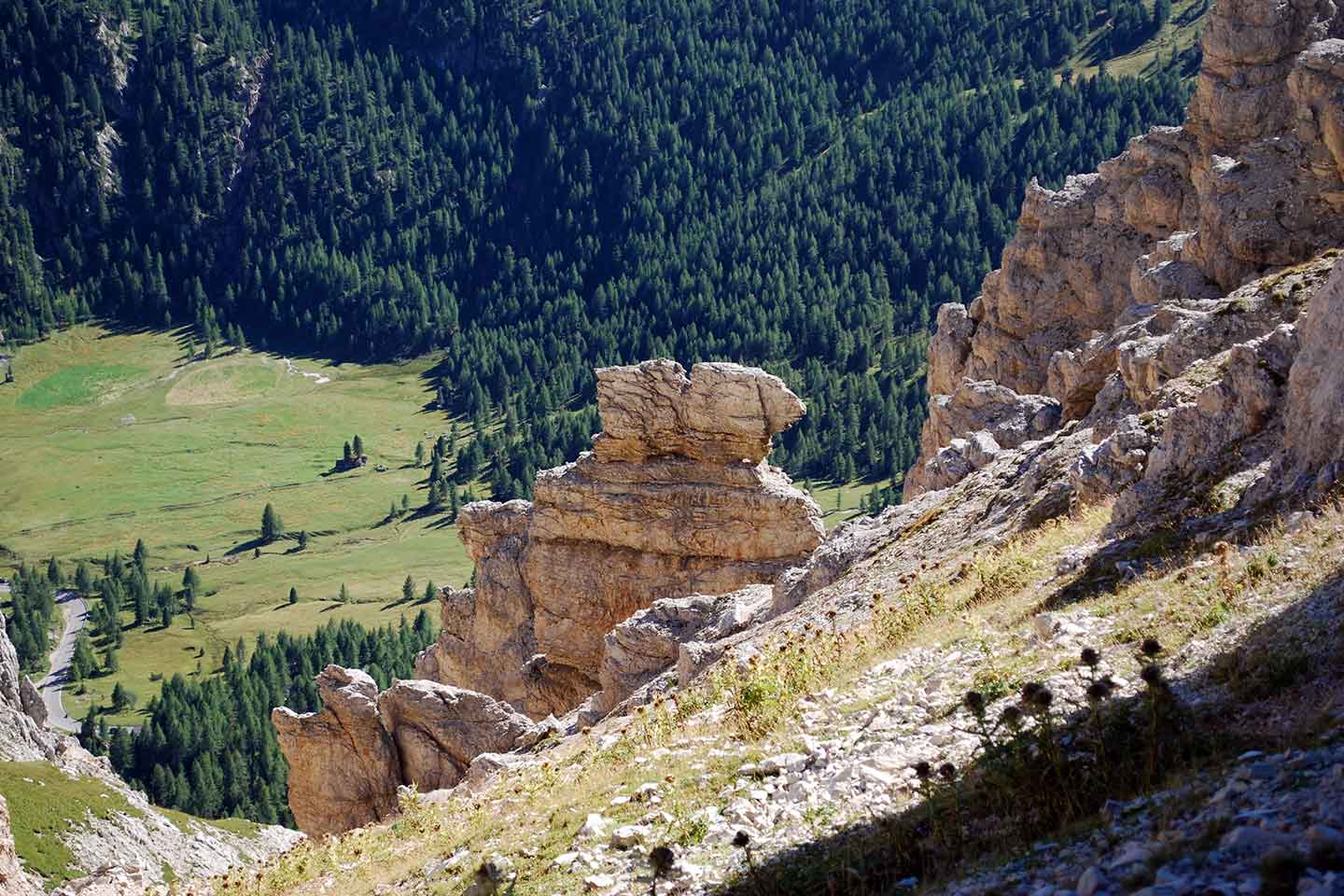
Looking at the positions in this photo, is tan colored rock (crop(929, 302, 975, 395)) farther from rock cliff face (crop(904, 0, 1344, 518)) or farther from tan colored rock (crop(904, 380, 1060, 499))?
tan colored rock (crop(904, 380, 1060, 499))

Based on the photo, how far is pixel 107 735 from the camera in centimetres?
18662

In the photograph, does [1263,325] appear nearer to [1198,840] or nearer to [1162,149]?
[1198,840]

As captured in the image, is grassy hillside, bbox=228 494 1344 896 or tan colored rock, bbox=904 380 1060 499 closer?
grassy hillside, bbox=228 494 1344 896

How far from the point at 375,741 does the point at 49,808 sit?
51142 mm

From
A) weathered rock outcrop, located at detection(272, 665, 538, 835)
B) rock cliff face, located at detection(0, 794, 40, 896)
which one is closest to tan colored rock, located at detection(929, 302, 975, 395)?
weathered rock outcrop, located at detection(272, 665, 538, 835)

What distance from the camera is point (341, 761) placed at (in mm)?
65312

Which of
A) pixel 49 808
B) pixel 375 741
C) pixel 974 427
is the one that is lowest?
pixel 49 808

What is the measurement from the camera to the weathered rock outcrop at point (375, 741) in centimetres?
6091

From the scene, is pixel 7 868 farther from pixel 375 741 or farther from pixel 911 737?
pixel 375 741

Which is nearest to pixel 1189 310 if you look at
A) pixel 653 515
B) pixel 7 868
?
pixel 653 515

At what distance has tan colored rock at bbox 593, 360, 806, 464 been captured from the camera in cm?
7312

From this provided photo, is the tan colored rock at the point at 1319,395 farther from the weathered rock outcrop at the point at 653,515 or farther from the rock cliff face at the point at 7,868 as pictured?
the weathered rock outcrop at the point at 653,515

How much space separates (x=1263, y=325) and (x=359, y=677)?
3977cm

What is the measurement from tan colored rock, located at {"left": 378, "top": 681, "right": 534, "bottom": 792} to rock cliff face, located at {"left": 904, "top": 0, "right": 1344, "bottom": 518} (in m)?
18.2
